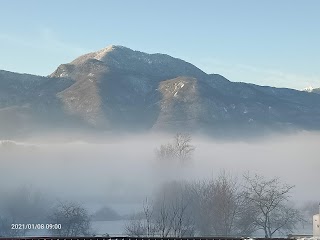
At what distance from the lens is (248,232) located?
7790 inches

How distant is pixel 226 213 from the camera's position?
7854 inches

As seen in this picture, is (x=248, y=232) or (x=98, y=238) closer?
(x=98, y=238)

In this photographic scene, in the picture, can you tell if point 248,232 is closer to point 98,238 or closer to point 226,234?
point 226,234

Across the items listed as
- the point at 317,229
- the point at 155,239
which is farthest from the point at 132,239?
the point at 317,229

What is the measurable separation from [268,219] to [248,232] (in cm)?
755

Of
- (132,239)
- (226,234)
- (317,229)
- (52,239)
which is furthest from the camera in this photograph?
(226,234)

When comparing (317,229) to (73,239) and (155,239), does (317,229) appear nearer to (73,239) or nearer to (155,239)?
(155,239)

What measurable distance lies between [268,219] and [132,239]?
241ft

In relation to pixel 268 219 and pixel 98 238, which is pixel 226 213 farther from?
pixel 98 238

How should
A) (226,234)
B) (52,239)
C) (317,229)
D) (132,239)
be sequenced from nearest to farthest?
(52,239)
(132,239)
(317,229)
(226,234)

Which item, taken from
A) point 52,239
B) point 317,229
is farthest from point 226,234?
point 52,239

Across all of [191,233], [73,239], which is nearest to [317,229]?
[191,233]

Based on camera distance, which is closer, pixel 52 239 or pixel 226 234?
pixel 52 239

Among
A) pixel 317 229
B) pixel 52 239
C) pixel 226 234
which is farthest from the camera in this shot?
pixel 226 234
